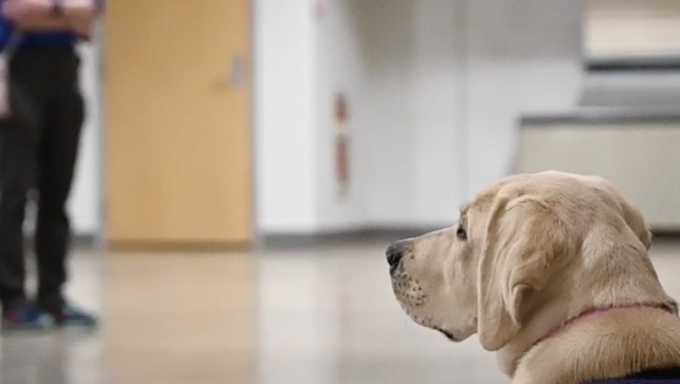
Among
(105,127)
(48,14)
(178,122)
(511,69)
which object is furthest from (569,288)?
(511,69)

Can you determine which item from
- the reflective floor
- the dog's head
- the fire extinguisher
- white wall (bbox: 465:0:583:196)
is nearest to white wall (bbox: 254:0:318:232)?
the fire extinguisher

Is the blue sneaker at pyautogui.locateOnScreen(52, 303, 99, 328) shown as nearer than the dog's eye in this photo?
No

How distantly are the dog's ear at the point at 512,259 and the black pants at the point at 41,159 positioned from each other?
251 centimetres

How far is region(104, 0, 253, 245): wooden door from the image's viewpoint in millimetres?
7887

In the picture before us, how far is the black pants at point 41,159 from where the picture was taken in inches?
145

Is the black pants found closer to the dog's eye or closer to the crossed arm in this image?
the crossed arm

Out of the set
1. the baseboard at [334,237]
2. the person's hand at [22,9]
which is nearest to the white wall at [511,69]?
the baseboard at [334,237]

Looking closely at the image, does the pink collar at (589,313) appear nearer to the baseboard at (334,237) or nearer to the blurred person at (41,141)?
the blurred person at (41,141)

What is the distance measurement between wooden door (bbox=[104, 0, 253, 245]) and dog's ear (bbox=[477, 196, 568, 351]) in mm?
6435

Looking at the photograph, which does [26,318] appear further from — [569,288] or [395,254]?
[569,288]

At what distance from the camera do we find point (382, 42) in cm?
878

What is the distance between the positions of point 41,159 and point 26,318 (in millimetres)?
552

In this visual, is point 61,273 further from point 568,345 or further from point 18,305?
point 568,345

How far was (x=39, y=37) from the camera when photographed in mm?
3680
